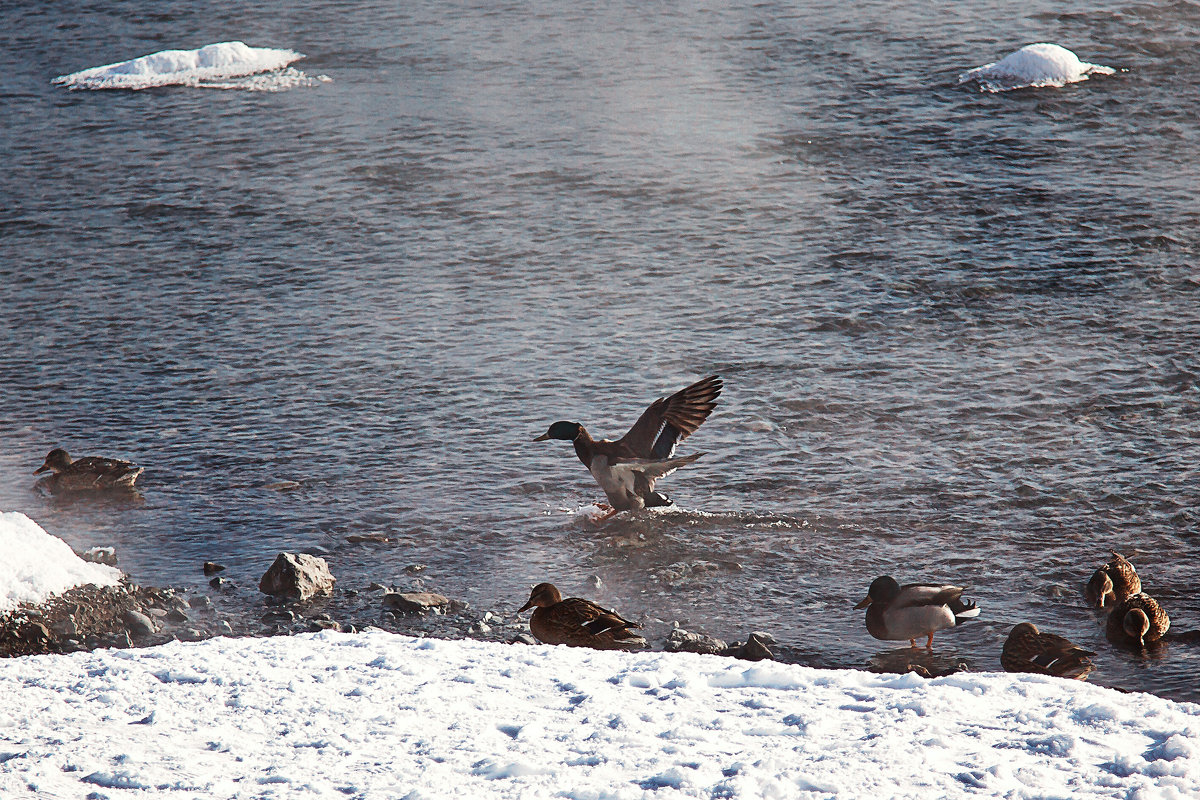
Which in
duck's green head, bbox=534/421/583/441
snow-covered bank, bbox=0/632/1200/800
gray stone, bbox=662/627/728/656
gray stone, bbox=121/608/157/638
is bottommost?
gray stone, bbox=662/627/728/656

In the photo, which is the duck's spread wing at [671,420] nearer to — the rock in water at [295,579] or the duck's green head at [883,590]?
the duck's green head at [883,590]

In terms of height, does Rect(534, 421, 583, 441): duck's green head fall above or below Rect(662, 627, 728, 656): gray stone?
above

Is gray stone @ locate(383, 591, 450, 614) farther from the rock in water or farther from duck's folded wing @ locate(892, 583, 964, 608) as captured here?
duck's folded wing @ locate(892, 583, 964, 608)

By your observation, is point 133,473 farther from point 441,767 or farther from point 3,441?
point 441,767

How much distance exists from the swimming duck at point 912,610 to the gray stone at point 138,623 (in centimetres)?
351

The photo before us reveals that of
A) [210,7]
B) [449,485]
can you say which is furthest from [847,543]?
[210,7]

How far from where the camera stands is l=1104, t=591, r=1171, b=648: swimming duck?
5.86 m

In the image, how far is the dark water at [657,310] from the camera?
7113 mm

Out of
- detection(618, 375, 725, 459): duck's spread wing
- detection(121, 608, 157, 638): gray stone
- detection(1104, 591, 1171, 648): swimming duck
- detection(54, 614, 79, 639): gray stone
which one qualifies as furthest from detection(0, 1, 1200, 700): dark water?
detection(54, 614, 79, 639): gray stone

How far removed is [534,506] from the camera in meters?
7.71

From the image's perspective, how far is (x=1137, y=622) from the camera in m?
5.84

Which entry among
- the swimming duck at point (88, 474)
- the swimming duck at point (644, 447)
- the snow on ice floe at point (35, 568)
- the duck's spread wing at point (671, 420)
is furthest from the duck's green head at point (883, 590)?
the swimming duck at point (88, 474)

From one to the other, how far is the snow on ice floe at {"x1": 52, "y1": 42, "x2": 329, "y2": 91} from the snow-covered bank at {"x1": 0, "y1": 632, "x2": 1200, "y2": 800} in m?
13.8

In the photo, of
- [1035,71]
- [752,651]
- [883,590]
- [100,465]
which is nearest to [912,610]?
[883,590]
